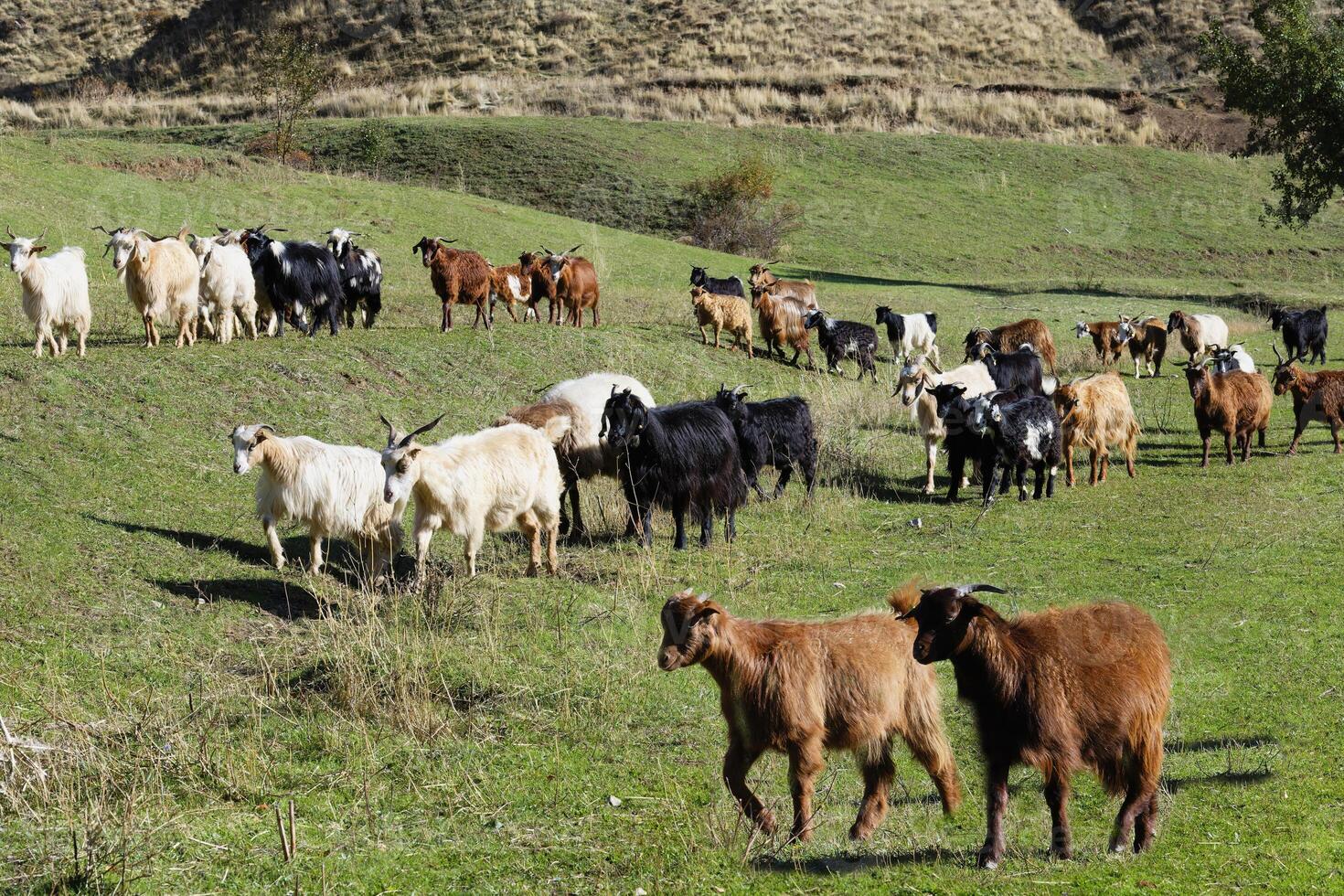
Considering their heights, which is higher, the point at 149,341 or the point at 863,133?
the point at 863,133

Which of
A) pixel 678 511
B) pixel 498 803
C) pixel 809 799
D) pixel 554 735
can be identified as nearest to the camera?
pixel 809 799

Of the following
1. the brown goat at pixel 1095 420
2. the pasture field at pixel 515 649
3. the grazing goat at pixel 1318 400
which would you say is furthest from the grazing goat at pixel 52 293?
→ the grazing goat at pixel 1318 400

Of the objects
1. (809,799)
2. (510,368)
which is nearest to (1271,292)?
(510,368)

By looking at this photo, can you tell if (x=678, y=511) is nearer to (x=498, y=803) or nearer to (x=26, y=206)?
(x=498, y=803)

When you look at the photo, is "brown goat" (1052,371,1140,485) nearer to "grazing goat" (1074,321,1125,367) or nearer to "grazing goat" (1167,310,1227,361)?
"grazing goat" (1074,321,1125,367)

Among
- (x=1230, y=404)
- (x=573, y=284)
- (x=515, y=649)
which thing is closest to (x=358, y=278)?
(x=573, y=284)

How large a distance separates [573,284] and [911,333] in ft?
21.3

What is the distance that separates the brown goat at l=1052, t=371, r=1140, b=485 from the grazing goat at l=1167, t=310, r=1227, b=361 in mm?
9316

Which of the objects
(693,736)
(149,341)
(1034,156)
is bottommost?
(693,736)

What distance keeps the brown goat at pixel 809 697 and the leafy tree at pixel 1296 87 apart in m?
30.8

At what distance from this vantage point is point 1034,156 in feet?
168

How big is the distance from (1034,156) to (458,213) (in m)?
26.8

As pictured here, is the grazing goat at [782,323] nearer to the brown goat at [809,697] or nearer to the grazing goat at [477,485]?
the grazing goat at [477,485]

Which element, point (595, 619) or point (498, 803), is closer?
point (498, 803)
